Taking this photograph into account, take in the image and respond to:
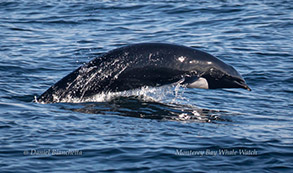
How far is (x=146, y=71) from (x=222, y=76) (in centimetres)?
164

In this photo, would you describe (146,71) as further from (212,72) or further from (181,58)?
(212,72)

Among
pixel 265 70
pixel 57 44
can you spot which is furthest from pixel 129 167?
pixel 57 44

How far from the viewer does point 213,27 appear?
20953 millimetres

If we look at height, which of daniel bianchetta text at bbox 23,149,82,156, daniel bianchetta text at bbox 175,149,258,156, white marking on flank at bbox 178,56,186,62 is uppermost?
white marking on flank at bbox 178,56,186,62

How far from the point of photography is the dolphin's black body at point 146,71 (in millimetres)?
11438

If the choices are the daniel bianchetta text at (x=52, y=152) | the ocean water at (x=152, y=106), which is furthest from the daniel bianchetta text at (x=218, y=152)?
the daniel bianchetta text at (x=52, y=152)

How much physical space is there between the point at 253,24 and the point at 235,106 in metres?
9.27

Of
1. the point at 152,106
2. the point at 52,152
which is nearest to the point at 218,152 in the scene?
the point at 52,152

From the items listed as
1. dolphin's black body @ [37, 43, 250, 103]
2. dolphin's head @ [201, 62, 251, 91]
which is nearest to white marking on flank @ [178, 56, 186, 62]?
dolphin's black body @ [37, 43, 250, 103]

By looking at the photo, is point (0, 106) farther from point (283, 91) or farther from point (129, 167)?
point (283, 91)

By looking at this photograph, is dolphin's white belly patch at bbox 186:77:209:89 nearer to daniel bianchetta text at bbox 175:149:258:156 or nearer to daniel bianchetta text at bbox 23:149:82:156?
daniel bianchetta text at bbox 175:149:258:156

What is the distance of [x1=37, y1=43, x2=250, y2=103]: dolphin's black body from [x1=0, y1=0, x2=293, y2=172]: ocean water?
0.49m

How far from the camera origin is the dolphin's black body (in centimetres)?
1144

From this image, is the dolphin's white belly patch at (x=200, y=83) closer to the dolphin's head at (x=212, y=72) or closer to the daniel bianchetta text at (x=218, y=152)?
the dolphin's head at (x=212, y=72)
